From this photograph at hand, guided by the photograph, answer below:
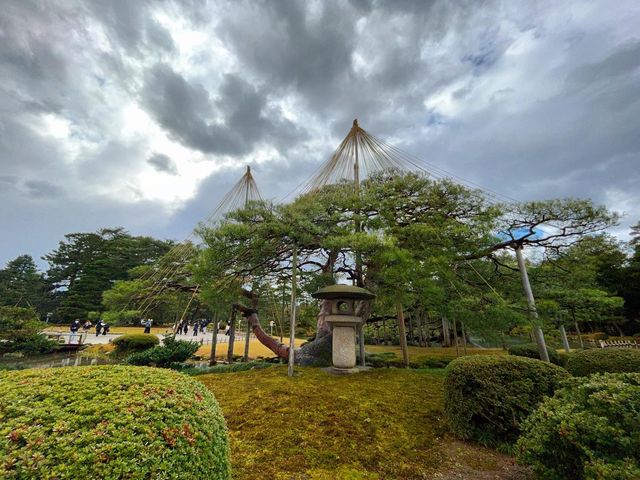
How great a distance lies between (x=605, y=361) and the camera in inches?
183

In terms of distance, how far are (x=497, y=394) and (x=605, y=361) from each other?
266 centimetres

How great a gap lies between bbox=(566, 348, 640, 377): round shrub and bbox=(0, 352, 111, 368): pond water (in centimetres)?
1433

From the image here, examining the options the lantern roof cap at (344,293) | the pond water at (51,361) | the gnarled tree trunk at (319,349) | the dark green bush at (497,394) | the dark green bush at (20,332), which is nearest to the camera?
the dark green bush at (497,394)

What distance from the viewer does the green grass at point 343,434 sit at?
9.69ft

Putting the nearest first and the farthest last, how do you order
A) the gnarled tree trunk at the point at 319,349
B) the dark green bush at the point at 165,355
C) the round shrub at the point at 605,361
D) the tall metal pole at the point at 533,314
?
1. the round shrub at the point at 605,361
2. the tall metal pole at the point at 533,314
3. the dark green bush at the point at 165,355
4. the gnarled tree trunk at the point at 319,349

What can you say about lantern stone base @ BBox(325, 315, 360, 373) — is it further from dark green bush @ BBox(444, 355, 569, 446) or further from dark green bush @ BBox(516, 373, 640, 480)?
dark green bush @ BBox(516, 373, 640, 480)

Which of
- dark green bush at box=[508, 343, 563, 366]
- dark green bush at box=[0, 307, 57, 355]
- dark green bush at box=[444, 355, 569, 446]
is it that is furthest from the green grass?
dark green bush at box=[0, 307, 57, 355]

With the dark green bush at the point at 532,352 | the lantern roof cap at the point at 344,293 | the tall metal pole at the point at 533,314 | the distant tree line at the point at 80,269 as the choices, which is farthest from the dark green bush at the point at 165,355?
the distant tree line at the point at 80,269

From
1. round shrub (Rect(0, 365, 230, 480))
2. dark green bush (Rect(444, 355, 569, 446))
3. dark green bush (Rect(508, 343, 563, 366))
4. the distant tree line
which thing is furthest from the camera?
the distant tree line

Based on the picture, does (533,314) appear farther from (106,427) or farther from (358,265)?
(106,427)

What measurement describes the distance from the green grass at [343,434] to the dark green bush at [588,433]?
2.67ft

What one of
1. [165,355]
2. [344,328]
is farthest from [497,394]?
[165,355]

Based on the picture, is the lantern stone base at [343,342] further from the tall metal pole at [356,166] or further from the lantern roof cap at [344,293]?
the tall metal pole at [356,166]

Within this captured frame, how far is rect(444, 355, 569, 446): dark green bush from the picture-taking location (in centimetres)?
347
